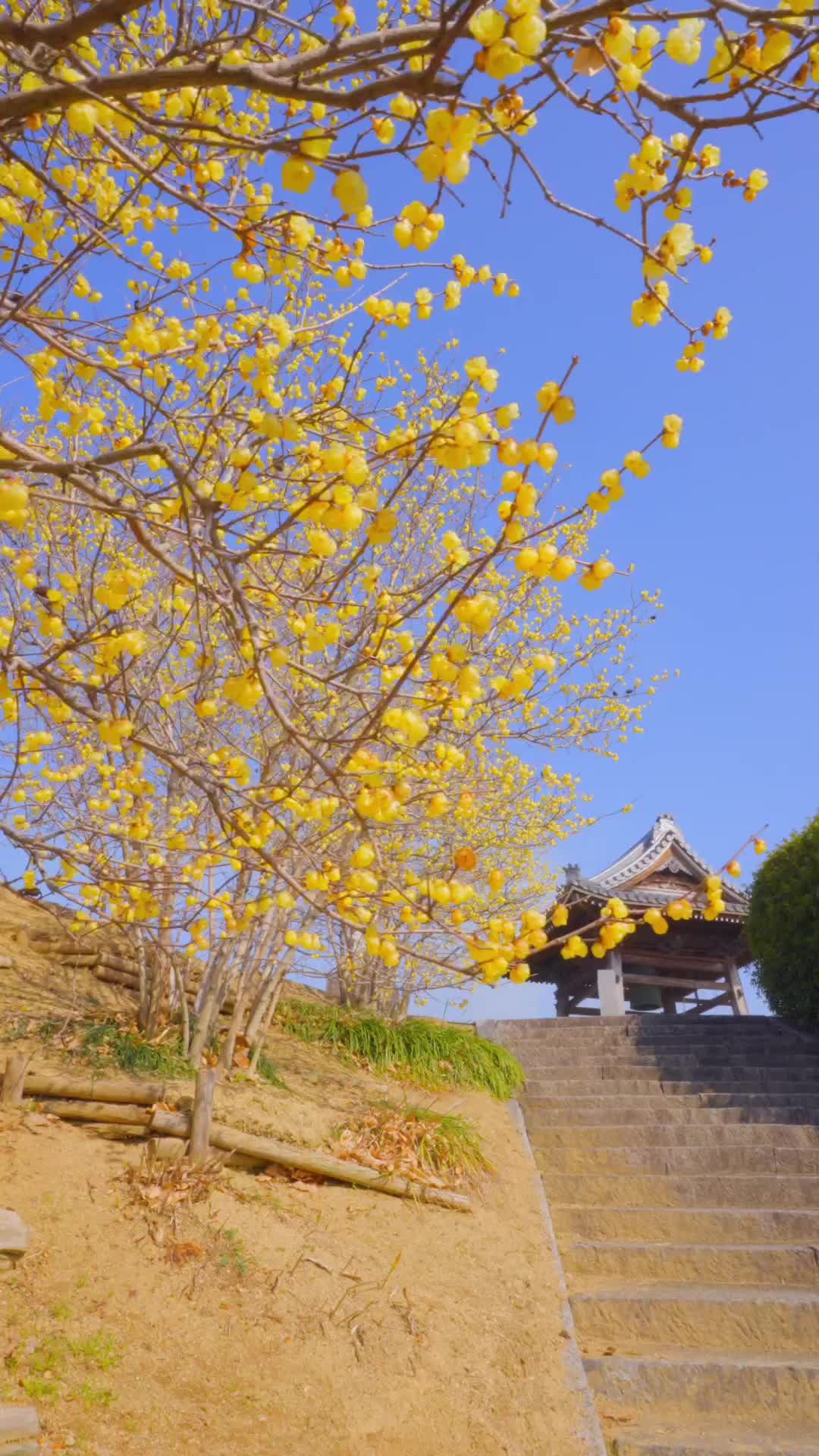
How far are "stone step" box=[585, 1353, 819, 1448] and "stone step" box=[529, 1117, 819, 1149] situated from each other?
2.58 metres

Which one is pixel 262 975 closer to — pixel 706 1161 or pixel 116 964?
pixel 116 964

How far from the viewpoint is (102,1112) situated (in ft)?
17.1

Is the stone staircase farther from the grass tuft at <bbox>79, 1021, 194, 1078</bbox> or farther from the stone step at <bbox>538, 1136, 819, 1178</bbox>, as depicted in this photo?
the grass tuft at <bbox>79, 1021, 194, 1078</bbox>

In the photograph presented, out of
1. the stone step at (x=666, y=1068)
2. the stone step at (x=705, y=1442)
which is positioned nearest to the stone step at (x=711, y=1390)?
the stone step at (x=705, y=1442)

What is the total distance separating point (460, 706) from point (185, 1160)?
3.88 metres

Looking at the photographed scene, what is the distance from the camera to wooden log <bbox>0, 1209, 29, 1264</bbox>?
4.01 meters

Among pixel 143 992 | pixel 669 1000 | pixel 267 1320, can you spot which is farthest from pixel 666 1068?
pixel 669 1000

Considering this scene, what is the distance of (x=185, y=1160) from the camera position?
496cm

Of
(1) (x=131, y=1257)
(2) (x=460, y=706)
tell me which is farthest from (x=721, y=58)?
(1) (x=131, y=1257)

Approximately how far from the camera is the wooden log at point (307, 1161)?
5121 millimetres

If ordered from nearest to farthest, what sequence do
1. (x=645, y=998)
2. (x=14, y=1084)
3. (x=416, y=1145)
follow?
(x=14, y=1084)
(x=416, y=1145)
(x=645, y=998)

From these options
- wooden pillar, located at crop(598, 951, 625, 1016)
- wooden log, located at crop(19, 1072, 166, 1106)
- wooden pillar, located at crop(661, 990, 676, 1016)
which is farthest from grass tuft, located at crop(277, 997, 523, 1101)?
wooden pillar, located at crop(661, 990, 676, 1016)

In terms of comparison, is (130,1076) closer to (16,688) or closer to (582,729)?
(16,688)

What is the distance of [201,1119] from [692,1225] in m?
3.28
